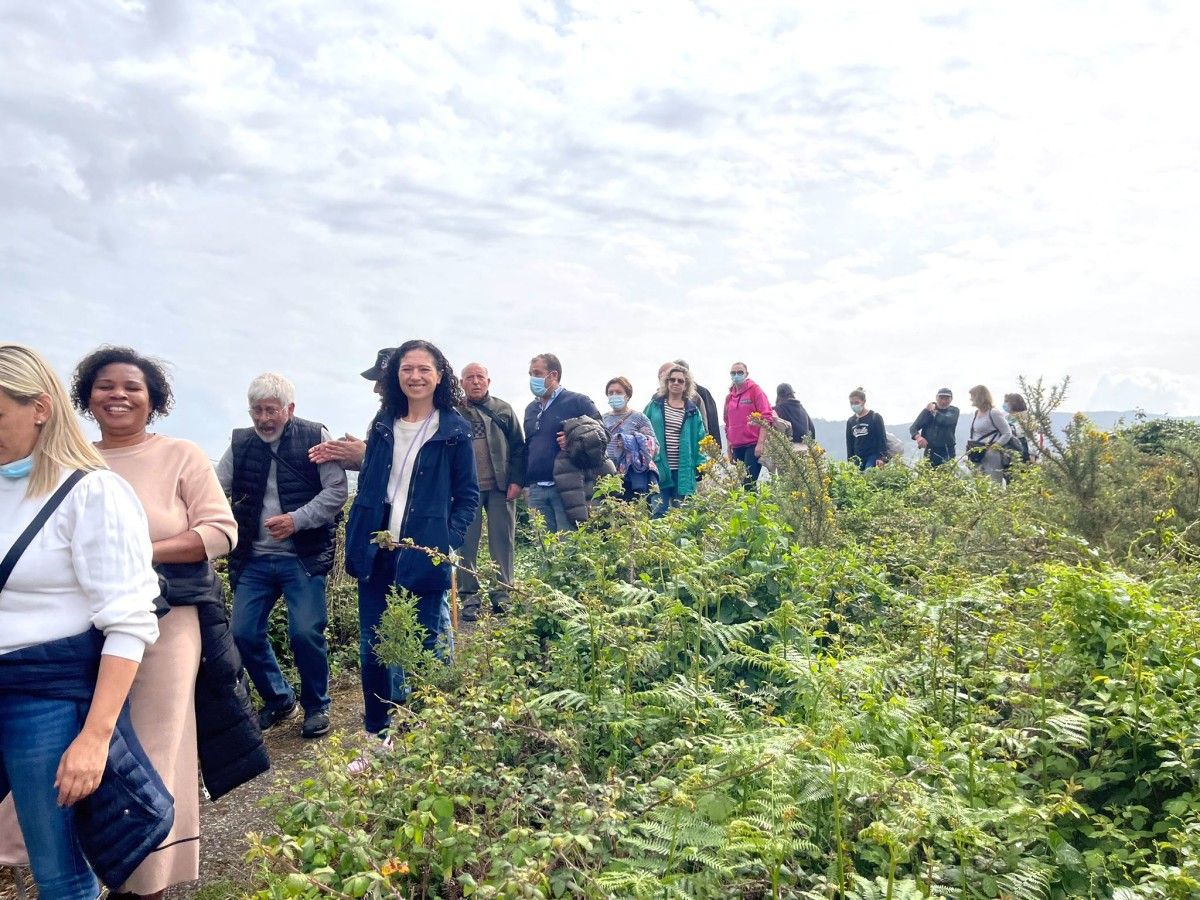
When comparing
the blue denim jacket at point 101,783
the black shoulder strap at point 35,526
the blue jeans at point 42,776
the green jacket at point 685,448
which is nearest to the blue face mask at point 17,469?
the black shoulder strap at point 35,526

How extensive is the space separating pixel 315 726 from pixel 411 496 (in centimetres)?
180

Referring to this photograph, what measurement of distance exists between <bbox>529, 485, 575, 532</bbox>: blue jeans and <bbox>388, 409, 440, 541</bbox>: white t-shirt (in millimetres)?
3323

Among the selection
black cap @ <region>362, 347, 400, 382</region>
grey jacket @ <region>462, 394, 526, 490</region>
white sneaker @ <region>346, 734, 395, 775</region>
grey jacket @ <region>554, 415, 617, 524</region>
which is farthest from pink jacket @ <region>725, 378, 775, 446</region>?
white sneaker @ <region>346, 734, 395, 775</region>

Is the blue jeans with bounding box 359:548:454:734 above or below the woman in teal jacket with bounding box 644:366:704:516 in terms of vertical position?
below

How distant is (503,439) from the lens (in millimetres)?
7898

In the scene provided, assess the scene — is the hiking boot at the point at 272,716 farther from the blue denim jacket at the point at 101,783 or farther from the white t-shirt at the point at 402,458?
the blue denim jacket at the point at 101,783

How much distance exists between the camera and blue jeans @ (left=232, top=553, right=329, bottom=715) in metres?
5.59

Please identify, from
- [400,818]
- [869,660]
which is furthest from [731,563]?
[400,818]

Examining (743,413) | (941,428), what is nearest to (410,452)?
(743,413)

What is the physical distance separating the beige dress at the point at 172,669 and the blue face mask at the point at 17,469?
81 cm

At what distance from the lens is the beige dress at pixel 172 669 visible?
11.1 feet

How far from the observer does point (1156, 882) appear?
241 cm

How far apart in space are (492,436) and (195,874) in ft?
15.3

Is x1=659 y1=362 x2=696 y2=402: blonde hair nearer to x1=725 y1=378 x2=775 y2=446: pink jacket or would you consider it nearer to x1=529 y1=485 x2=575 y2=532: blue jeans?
x1=725 y1=378 x2=775 y2=446: pink jacket
